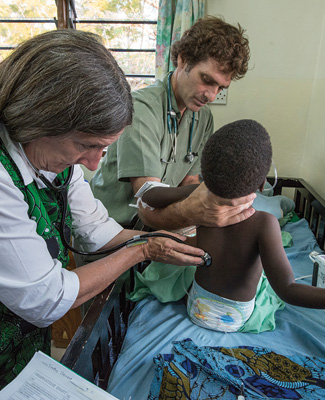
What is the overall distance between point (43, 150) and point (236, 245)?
0.64 meters

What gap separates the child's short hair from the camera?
80 centimetres

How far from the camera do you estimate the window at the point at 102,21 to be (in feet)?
8.80

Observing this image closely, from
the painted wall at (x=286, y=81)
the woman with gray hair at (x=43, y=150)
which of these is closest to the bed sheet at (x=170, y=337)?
the woman with gray hair at (x=43, y=150)

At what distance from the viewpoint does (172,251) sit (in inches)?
41.9

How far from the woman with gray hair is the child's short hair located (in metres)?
0.24

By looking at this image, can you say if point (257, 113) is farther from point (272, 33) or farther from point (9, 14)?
point (9, 14)

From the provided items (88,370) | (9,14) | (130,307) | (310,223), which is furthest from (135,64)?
(88,370)

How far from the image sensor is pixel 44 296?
76 centimetres

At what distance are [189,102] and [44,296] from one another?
0.97 metres

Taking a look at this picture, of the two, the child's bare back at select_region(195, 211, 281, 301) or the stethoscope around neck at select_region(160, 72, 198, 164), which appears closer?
the child's bare back at select_region(195, 211, 281, 301)

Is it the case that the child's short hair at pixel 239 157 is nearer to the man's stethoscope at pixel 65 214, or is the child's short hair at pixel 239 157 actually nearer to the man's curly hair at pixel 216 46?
the man's stethoscope at pixel 65 214

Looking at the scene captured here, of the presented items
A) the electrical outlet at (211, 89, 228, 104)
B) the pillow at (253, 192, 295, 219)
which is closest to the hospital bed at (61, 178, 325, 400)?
the pillow at (253, 192, 295, 219)

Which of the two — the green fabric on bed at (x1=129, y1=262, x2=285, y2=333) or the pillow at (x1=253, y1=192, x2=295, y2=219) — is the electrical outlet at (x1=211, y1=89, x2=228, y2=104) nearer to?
the pillow at (x1=253, y1=192, x2=295, y2=219)

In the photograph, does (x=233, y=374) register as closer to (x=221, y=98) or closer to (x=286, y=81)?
(x=221, y=98)
